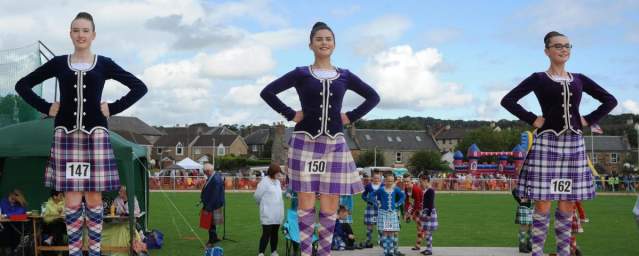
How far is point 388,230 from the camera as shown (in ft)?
38.7

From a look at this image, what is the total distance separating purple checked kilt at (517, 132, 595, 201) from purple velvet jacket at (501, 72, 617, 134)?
0.30 feet

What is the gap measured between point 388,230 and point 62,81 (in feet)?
23.3

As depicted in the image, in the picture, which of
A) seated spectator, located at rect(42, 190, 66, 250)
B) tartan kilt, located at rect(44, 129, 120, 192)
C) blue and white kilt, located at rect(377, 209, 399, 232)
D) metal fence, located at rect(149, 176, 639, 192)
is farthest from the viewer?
metal fence, located at rect(149, 176, 639, 192)

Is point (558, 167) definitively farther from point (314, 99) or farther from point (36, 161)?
point (36, 161)

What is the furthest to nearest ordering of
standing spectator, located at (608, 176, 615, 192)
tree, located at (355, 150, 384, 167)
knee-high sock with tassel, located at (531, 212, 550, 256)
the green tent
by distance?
tree, located at (355, 150, 384, 167)
standing spectator, located at (608, 176, 615, 192)
the green tent
knee-high sock with tassel, located at (531, 212, 550, 256)

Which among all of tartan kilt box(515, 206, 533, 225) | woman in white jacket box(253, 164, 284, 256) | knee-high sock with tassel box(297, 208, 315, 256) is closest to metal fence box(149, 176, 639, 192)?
woman in white jacket box(253, 164, 284, 256)

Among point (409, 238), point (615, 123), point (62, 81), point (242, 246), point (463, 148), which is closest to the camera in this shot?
point (62, 81)

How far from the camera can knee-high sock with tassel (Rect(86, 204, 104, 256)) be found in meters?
5.91

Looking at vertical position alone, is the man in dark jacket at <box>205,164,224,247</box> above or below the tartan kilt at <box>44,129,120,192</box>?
below

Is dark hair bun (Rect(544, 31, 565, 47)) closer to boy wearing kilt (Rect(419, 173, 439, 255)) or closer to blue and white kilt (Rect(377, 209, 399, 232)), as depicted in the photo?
blue and white kilt (Rect(377, 209, 399, 232))

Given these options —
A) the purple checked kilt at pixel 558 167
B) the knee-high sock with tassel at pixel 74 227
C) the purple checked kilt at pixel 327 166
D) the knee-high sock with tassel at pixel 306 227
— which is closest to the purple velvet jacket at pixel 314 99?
the purple checked kilt at pixel 327 166

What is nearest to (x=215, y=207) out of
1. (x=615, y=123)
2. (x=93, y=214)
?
Result: (x=93, y=214)

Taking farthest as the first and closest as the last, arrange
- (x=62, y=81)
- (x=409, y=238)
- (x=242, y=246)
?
(x=409, y=238)
(x=242, y=246)
(x=62, y=81)

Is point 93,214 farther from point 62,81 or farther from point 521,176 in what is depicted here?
point 521,176
